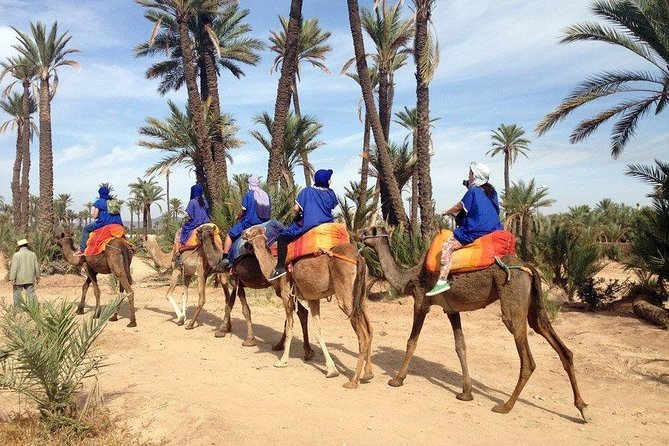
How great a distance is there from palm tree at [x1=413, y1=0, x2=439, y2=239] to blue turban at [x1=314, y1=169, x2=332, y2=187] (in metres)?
8.96

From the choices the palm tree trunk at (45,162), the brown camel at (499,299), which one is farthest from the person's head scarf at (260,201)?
the palm tree trunk at (45,162)

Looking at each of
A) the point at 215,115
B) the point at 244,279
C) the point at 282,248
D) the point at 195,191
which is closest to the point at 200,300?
the point at 244,279

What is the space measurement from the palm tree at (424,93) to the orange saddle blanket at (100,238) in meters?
8.86

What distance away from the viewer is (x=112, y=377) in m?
6.33

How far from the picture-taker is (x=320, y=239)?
22.3ft

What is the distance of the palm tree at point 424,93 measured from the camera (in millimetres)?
15852

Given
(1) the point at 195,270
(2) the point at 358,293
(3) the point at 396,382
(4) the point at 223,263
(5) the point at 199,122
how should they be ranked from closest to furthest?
(3) the point at 396,382, (2) the point at 358,293, (4) the point at 223,263, (1) the point at 195,270, (5) the point at 199,122

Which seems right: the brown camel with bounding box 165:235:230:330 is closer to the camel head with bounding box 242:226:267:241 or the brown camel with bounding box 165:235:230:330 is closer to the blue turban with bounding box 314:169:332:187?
the camel head with bounding box 242:226:267:241

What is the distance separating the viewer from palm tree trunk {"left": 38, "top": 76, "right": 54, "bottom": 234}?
79.9ft

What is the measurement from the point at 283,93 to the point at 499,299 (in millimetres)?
14752

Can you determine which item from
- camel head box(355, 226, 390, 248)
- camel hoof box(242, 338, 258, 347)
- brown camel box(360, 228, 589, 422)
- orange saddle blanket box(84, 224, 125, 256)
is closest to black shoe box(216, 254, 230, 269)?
camel hoof box(242, 338, 258, 347)

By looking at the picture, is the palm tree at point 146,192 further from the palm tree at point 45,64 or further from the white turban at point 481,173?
the white turban at point 481,173

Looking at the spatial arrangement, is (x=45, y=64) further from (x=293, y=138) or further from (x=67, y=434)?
(x=67, y=434)

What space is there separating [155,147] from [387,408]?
23.5 metres
